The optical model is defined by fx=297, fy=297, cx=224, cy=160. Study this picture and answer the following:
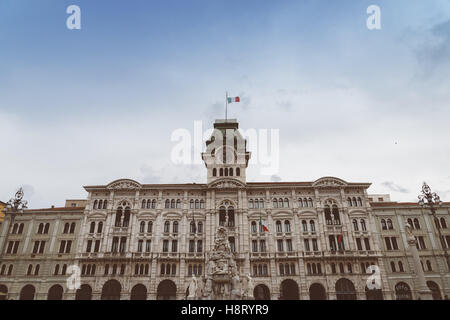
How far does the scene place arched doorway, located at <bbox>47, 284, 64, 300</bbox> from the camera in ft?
131

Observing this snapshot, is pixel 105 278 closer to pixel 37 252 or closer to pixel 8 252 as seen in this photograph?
pixel 37 252

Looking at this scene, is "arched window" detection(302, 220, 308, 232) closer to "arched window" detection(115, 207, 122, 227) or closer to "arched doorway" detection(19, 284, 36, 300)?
"arched window" detection(115, 207, 122, 227)

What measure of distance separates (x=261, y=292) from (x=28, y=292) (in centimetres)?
3175

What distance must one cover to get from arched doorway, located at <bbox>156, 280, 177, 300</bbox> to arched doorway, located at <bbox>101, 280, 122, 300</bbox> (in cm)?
532

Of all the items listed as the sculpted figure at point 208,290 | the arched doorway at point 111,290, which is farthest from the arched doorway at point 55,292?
the sculpted figure at point 208,290

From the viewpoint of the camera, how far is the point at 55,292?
40312 millimetres

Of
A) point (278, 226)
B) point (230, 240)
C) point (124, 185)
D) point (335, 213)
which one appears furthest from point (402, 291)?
point (124, 185)

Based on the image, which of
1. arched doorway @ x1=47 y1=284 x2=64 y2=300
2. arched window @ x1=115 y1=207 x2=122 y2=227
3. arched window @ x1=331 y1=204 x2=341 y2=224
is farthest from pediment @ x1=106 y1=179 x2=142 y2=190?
arched window @ x1=331 y1=204 x2=341 y2=224

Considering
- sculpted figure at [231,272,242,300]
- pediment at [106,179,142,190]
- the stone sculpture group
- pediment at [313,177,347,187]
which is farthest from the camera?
pediment at [106,179,142,190]

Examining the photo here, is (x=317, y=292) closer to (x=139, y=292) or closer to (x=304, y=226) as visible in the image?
(x=304, y=226)
